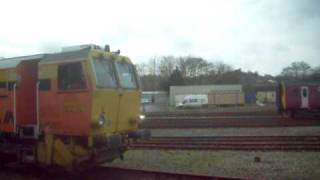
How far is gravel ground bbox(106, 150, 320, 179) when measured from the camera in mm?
11281

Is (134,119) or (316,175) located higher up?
(134,119)

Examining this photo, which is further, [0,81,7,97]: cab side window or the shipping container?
the shipping container

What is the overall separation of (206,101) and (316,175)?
5577 centimetres

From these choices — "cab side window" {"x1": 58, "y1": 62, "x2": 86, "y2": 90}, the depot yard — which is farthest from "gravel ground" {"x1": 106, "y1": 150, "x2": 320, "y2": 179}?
"cab side window" {"x1": 58, "y1": 62, "x2": 86, "y2": 90}

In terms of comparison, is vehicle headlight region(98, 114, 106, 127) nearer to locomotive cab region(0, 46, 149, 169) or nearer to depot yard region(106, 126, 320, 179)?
locomotive cab region(0, 46, 149, 169)

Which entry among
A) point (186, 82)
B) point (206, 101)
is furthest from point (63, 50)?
point (186, 82)

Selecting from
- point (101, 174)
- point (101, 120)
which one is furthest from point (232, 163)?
point (101, 120)

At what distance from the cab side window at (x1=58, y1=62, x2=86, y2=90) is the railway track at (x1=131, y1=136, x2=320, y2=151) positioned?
6.59 meters

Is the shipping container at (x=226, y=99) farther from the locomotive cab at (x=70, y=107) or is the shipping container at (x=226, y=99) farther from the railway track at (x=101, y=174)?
the locomotive cab at (x=70, y=107)

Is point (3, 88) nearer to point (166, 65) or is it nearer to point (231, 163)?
point (231, 163)

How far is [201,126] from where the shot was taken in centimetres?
2566

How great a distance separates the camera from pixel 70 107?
10508 millimetres

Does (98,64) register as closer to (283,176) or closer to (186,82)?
(283,176)

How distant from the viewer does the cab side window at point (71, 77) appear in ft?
33.9
